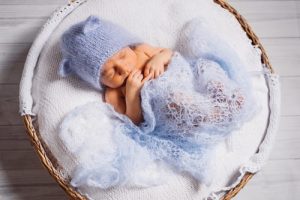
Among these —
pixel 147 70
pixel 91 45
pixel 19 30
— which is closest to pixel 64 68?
pixel 91 45

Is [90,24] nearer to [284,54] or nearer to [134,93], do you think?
[134,93]

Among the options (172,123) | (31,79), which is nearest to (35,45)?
(31,79)

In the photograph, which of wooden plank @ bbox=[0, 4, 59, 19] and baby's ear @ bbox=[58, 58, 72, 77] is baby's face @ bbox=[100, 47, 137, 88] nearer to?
baby's ear @ bbox=[58, 58, 72, 77]

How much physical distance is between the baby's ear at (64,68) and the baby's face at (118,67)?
0.10 m

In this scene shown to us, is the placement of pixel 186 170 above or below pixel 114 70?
below

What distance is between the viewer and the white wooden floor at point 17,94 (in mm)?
1355

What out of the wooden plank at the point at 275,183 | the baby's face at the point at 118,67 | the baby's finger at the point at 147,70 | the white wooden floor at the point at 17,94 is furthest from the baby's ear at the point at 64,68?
the wooden plank at the point at 275,183

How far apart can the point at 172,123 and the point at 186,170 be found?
4.9 inches

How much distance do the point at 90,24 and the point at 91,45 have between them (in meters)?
0.05

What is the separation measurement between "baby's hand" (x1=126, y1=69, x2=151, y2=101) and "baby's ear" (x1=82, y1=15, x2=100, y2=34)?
16cm

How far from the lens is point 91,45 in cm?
107

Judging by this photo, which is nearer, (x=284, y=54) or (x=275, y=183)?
(x=275, y=183)

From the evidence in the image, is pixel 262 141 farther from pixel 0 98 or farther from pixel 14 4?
pixel 14 4

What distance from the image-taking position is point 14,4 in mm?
1550
